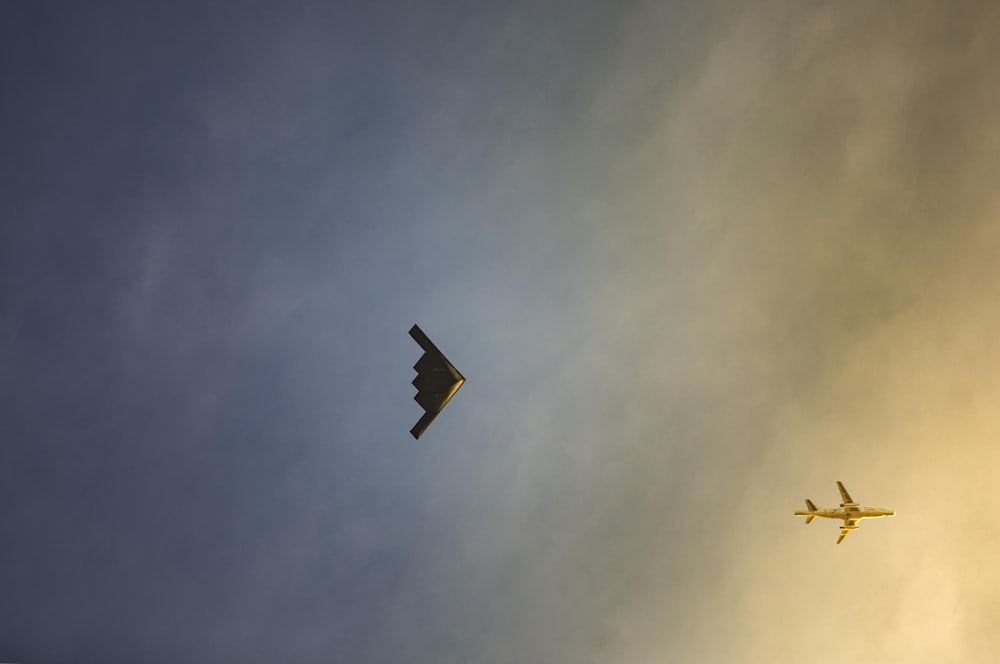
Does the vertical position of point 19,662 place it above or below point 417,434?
below

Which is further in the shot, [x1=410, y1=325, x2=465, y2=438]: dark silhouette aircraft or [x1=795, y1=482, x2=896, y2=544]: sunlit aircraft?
[x1=795, y1=482, x2=896, y2=544]: sunlit aircraft

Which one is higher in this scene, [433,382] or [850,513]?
[850,513]

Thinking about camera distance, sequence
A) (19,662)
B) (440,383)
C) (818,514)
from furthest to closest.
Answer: (818,514) → (19,662) → (440,383)

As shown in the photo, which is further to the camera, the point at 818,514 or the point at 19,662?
the point at 818,514

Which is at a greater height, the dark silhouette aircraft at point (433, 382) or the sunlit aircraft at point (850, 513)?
the sunlit aircraft at point (850, 513)

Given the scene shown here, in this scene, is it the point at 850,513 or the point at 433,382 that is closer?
the point at 433,382

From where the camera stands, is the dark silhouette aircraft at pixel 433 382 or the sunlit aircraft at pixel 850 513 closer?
the dark silhouette aircraft at pixel 433 382

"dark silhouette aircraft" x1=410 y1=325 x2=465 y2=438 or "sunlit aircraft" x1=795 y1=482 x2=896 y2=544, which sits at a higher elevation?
"sunlit aircraft" x1=795 y1=482 x2=896 y2=544

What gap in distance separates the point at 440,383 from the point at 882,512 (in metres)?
60.3

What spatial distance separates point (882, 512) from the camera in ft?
221

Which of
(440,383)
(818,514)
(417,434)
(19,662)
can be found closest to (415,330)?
(440,383)

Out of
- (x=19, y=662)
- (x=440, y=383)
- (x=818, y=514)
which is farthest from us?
(x=818, y=514)

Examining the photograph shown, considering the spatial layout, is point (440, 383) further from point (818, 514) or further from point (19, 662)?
point (19, 662)

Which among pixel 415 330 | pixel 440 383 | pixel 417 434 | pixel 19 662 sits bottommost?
pixel 19 662
